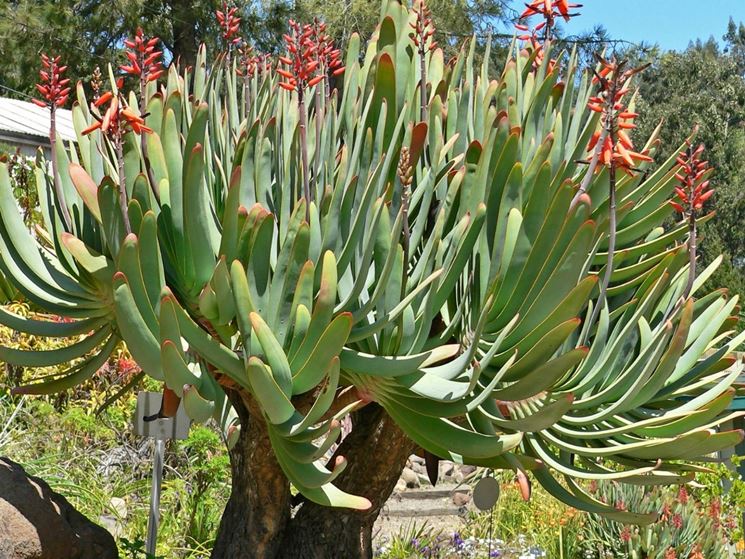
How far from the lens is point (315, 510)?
4047mm

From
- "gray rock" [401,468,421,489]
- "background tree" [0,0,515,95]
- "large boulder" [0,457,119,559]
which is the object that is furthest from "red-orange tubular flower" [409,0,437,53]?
"background tree" [0,0,515,95]

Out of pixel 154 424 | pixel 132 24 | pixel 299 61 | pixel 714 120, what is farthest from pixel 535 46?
pixel 714 120

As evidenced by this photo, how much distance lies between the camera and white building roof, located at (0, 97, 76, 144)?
14.6 meters

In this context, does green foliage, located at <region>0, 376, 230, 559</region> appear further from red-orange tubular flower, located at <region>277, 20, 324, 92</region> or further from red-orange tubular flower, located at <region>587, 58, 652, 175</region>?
red-orange tubular flower, located at <region>587, 58, 652, 175</region>

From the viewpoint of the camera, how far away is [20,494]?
408cm

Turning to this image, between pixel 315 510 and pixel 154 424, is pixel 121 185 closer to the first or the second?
pixel 315 510

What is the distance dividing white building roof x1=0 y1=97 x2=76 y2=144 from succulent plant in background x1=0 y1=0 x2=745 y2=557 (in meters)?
10.2

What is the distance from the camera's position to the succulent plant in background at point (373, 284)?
2.94 m

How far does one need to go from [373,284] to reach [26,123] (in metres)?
13.9

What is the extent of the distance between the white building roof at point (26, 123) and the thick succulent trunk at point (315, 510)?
1008 cm

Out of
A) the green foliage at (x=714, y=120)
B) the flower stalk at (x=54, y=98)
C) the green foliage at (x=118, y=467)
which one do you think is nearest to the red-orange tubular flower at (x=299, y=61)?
the flower stalk at (x=54, y=98)

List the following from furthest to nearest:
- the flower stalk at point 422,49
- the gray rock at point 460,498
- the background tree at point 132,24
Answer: the background tree at point 132,24, the gray rock at point 460,498, the flower stalk at point 422,49

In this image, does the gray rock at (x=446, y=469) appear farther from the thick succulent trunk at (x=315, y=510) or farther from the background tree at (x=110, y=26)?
the background tree at (x=110, y=26)

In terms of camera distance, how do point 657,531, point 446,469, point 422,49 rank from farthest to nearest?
point 446,469, point 657,531, point 422,49
